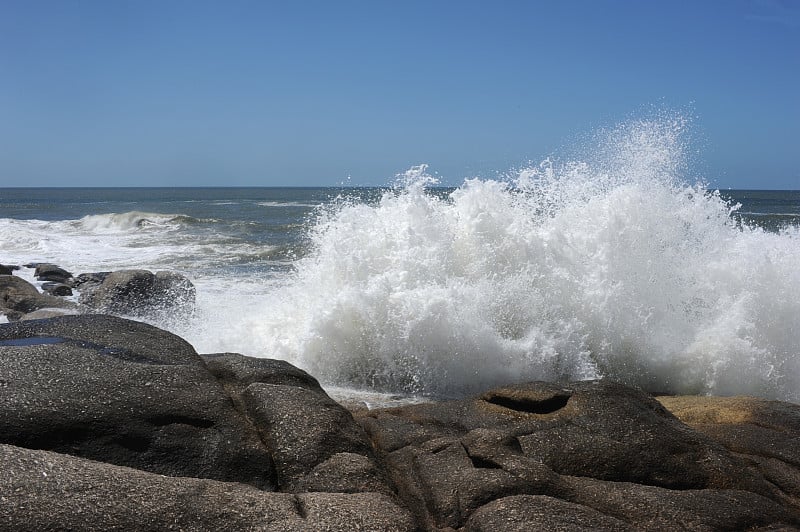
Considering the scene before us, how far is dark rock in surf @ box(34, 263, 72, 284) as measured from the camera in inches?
645

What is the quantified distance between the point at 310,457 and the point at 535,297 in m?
5.11

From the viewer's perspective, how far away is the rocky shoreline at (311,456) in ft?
9.62

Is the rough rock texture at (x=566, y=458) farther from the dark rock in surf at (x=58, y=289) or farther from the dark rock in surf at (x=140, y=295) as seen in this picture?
the dark rock in surf at (x=58, y=289)

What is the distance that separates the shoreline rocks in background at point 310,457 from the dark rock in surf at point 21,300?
7.92 metres

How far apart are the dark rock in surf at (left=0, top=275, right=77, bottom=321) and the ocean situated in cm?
325

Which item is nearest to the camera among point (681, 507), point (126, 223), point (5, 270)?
point (681, 507)

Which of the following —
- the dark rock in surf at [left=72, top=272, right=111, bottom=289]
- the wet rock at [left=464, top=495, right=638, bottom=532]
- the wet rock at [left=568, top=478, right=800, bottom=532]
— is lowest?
the dark rock in surf at [left=72, top=272, right=111, bottom=289]

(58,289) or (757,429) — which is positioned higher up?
(757,429)

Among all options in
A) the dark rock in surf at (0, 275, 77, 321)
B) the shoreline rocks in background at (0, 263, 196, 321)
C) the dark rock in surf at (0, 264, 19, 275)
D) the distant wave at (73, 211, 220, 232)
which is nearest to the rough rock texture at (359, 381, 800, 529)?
the shoreline rocks in background at (0, 263, 196, 321)

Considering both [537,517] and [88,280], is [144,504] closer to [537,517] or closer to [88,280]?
[537,517]

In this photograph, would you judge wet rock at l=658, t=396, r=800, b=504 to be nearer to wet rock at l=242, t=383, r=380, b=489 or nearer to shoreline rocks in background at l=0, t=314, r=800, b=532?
shoreline rocks in background at l=0, t=314, r=800, b=532

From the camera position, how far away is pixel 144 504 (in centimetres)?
285

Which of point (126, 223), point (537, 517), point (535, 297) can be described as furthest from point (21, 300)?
point (126, 223)

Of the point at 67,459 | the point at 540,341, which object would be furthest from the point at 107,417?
the point at 540,341
